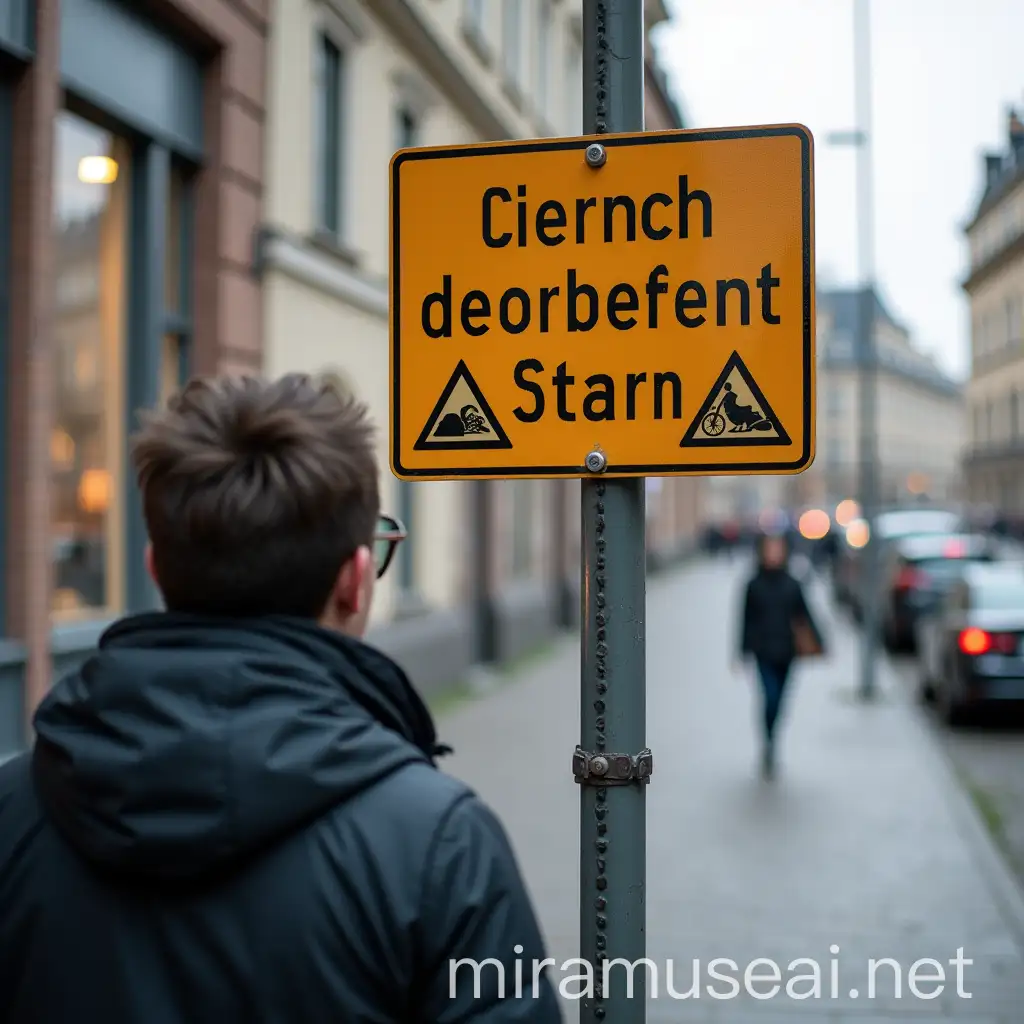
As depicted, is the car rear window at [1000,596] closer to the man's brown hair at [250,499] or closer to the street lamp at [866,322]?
the street lamp at [866,322]

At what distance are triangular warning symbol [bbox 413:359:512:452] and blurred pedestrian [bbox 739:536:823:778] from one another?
25.5 ft

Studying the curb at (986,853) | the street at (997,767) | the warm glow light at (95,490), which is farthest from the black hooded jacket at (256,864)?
the warm glow light at (95,490)

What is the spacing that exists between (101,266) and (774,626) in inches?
209

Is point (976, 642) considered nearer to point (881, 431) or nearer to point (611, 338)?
point (611, 338)

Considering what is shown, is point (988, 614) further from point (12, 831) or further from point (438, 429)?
point (12, 831)

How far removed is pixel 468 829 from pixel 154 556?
1.66 feet

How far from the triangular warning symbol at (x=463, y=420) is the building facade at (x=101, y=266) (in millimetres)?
5041

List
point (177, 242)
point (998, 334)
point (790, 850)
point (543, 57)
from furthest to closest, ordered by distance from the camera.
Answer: point (998, 334) < point (543, 57) < point (177, 242) < point (790, 850)

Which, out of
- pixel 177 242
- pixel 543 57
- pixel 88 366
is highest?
pixel 543 57

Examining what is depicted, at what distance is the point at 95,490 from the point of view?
809 cm

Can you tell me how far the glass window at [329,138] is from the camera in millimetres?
11594

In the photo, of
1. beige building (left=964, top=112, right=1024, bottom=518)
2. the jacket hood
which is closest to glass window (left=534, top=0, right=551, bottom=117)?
the jacket hood

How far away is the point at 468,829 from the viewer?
147 cm

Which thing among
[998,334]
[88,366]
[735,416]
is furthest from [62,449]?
[998,334]
